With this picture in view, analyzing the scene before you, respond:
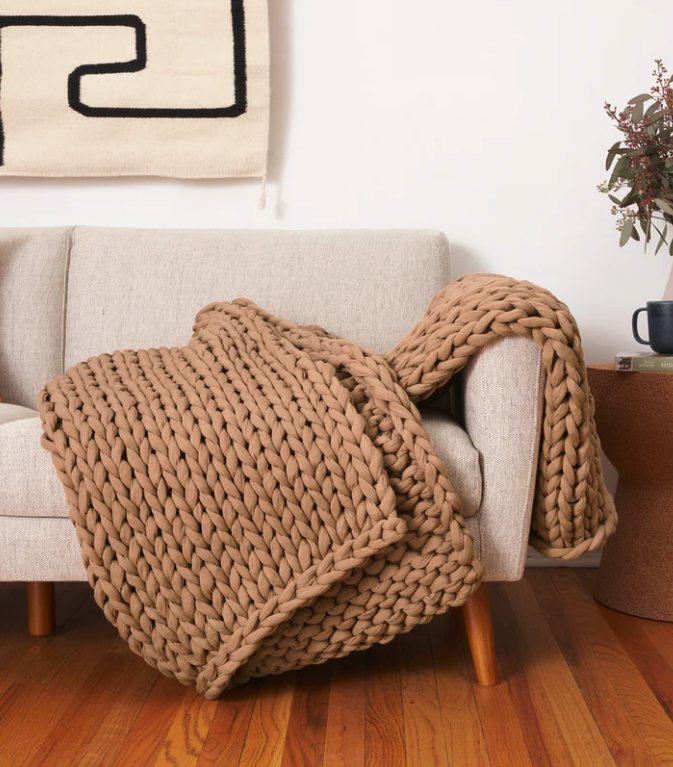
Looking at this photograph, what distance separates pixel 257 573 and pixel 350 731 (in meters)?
0.24

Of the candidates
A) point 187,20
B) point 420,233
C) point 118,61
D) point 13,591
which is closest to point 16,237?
point 118,61

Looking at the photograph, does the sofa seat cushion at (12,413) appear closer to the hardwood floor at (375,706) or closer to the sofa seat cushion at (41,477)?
the sofa seat cushion at (41,477)

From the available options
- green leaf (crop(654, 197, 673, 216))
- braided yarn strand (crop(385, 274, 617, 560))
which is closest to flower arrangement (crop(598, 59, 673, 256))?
green leaf (crop(654, 197, 673, 216))

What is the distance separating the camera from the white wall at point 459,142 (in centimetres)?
171

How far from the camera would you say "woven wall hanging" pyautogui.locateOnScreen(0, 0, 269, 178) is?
5.60 ft

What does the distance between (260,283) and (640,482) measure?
0.83 meters

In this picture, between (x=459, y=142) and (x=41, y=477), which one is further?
(x=459, y=142)

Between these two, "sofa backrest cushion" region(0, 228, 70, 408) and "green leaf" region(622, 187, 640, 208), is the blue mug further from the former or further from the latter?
"sofa backrest cushion" region(0, 228, 70, 408)

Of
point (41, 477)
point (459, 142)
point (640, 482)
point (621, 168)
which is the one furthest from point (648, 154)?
point (41, 477)

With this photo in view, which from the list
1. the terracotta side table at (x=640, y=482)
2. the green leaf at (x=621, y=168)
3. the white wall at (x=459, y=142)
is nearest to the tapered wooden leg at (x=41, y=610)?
the white wall at (x=459, y=142)

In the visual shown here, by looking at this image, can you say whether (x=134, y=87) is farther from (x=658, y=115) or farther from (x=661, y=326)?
(x=661, y=326)

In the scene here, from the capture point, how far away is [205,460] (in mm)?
1002

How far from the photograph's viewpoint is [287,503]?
3.24ft

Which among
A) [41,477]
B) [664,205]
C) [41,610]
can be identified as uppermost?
[664,205]
